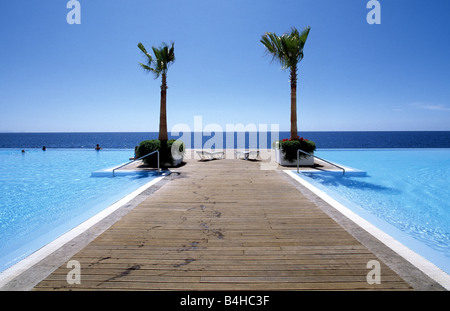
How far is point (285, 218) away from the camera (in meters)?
4.43

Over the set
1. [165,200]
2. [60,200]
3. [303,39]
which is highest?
[303,39]

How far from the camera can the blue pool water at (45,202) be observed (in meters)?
4.94

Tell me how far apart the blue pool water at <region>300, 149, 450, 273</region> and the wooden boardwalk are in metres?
1.95

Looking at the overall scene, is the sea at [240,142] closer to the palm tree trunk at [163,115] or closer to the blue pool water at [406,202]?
the palm tree trunk at [163,115]

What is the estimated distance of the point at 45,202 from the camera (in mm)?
7637

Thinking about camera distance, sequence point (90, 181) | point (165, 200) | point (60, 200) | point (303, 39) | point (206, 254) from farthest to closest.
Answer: point (303, 39)
point (90, 181)
point (60, 200)
point (165, 200)
point (206, 254)

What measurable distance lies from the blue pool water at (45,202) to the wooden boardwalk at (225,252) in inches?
87.0

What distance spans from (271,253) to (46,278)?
2.76 meters

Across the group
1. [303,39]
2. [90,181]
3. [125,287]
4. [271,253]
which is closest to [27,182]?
[90,181]

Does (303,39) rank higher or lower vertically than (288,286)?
higher

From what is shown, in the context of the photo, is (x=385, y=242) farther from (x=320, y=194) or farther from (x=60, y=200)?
(x=60, y=200)

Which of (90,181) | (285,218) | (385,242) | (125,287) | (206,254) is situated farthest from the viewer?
(90,181)

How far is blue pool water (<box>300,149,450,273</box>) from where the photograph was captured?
474cm

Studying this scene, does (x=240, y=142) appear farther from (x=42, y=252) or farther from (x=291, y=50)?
(x=42, y=252)
